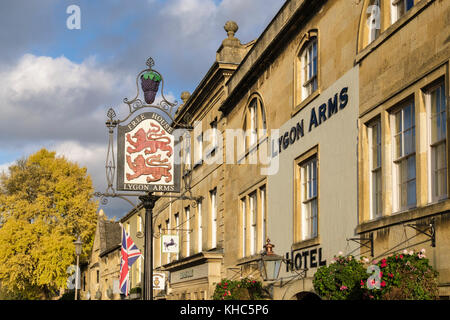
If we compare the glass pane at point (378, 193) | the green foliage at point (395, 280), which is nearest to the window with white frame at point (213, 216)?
the glass pane at point (378, 193)

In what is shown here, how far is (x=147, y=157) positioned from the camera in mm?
16781

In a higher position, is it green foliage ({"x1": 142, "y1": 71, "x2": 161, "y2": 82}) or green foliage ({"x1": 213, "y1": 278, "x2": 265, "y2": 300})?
green foliage ({"x1": 142, "y1": 71, "x2": 161, "y2": 82})

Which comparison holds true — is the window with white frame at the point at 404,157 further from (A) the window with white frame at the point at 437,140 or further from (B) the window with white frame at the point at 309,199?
(B) the window with white frame at the point at 309,199

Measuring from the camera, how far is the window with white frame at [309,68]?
17350mm

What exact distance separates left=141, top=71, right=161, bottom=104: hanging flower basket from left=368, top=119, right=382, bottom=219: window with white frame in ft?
19.4

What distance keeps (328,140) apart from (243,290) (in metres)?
6.32

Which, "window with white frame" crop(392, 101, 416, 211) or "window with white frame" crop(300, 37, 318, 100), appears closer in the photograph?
"window with white frame" crop(392, 101, 416, 211)

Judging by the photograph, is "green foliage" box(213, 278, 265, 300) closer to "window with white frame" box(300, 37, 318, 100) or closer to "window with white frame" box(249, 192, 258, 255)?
"window with white frame" box(249, 192, 258, 255)

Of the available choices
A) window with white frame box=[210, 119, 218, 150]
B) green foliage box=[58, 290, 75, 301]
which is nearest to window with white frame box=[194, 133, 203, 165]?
window with white frame box=[210, 119, 218, 150]

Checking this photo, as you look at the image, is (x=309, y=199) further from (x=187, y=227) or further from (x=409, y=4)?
(x=187, y=227)

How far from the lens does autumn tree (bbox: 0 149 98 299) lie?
177 feet

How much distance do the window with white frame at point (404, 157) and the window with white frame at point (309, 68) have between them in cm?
483

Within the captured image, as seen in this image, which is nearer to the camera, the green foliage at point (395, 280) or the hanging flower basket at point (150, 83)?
the green foliage at point (395, 280)
